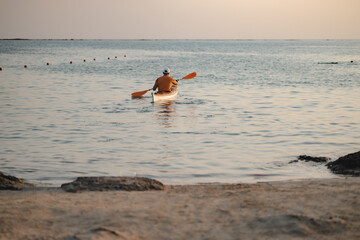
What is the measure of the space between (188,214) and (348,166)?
191 inches

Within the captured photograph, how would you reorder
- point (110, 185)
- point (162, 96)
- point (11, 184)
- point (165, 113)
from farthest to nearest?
point (162, 96) < point (165, 113) < point (11, 184) < point (110, 185)

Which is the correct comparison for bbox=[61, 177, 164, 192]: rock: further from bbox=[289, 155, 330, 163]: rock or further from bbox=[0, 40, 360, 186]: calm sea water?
bbox=[289, 155, 330, 163]: rock

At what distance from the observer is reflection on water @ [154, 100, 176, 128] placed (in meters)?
17.5

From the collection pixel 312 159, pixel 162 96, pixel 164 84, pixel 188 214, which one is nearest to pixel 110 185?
pixel 188 214

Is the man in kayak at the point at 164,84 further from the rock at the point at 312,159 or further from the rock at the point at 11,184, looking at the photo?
the rock at the point at 11,184

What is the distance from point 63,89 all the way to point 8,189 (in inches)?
870

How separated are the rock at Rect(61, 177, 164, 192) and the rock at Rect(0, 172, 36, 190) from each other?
2.81ft

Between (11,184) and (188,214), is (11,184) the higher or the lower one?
the lower one

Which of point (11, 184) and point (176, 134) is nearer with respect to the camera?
point (11, 184)

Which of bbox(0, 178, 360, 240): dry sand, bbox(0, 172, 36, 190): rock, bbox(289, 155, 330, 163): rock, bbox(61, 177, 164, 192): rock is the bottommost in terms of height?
bbox(289, 155, 330, 163): rock

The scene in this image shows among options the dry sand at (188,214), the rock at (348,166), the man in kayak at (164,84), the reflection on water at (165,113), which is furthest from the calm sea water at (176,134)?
the dry sand at (188,214)

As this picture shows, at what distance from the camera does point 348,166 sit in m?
9.95

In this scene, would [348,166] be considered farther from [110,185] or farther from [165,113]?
[165,113]

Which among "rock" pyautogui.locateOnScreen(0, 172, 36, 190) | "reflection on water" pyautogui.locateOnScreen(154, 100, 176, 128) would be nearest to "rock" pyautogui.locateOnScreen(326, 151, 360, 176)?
"rock" pyautogui.locateOnScreen(0, 172, 36, 190)
